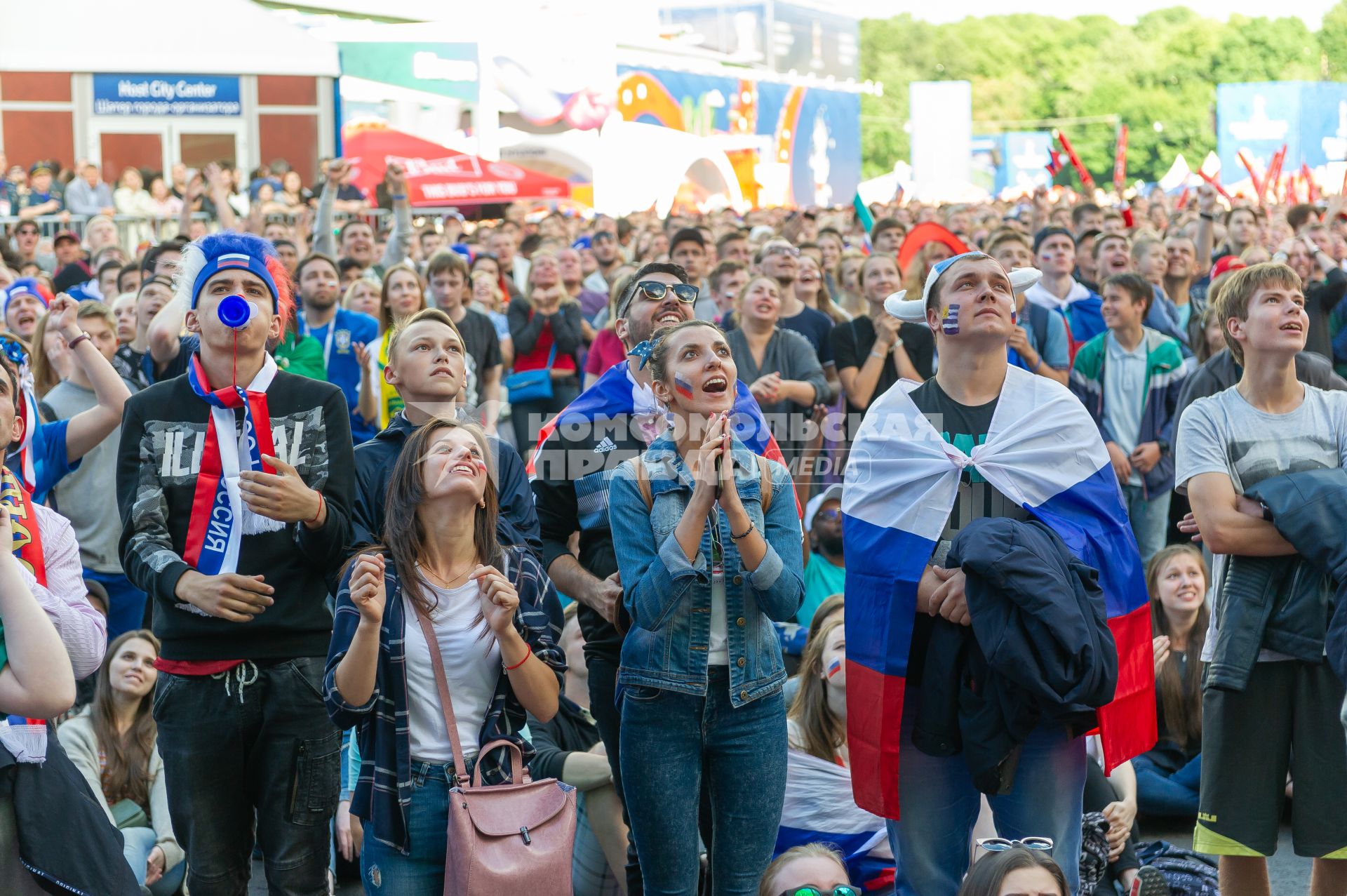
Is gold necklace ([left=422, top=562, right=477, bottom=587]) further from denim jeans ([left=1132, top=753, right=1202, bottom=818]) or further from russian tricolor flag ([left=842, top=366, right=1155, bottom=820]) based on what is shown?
denim jeans ([left=1132, top=753, right=1202, bottom=818])

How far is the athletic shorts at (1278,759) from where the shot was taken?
4.08 metres

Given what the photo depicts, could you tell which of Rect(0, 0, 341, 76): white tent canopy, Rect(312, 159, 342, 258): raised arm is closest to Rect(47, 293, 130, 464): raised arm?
Rect(312, 159, 342, 258): raised arm

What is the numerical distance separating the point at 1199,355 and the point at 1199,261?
411 centimetres

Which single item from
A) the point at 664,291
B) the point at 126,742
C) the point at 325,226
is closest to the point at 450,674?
the point at 664,291

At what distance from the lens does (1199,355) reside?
8.05 metres

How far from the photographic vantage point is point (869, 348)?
7914mm

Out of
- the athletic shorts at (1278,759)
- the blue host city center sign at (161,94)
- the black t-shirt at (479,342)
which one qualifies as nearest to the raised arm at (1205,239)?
the black t-shirt at (479,342)

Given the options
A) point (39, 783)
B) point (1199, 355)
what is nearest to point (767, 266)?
point (1199, 355)

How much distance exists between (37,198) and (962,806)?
15.5m

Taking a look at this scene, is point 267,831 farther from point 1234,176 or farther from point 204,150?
point 1234,176

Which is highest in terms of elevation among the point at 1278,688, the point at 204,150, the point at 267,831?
the point at 204,150

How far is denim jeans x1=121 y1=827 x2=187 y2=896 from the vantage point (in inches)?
204

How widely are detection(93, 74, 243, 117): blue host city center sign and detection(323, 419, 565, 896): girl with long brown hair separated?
64.8ft

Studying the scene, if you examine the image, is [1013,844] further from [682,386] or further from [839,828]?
[839,828]
